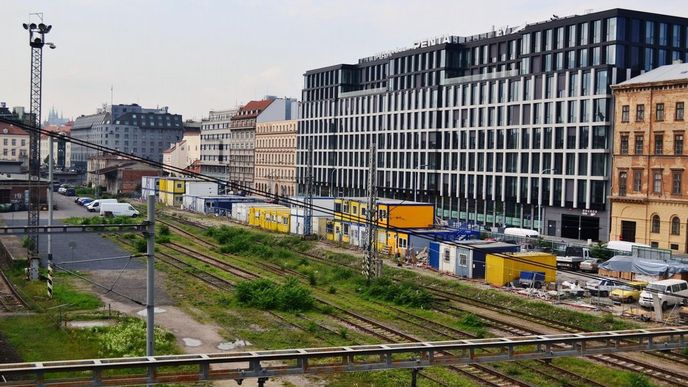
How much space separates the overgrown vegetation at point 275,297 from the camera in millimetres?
35594

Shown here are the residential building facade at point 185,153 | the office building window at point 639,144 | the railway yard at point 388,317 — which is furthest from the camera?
the residential building facade at point 185,153

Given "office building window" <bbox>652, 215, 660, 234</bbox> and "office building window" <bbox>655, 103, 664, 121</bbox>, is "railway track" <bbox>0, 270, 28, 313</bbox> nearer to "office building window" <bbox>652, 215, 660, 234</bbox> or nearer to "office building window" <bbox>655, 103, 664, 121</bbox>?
"office building window" <bbox>652, 215, 660, 234</bbox>

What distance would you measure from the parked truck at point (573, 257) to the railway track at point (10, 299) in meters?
32.7

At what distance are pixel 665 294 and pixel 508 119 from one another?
42174 millimetres

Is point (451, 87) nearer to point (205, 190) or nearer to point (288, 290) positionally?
point (205, 190)

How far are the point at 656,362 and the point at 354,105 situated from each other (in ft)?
262

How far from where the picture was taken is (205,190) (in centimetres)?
10744

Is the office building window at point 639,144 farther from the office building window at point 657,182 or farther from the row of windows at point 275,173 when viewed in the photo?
the row of windows at point 275,173

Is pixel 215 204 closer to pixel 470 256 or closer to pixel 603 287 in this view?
pixel 470 256

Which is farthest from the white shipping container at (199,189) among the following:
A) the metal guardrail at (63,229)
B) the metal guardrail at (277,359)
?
the metal guardrail at (277,359)

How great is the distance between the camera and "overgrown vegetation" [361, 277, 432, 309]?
37344 mm

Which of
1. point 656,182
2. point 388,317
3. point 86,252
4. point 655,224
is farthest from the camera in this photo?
point 655,224

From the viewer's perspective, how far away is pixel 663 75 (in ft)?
198

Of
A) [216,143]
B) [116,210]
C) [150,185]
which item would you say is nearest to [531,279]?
[116,210]
